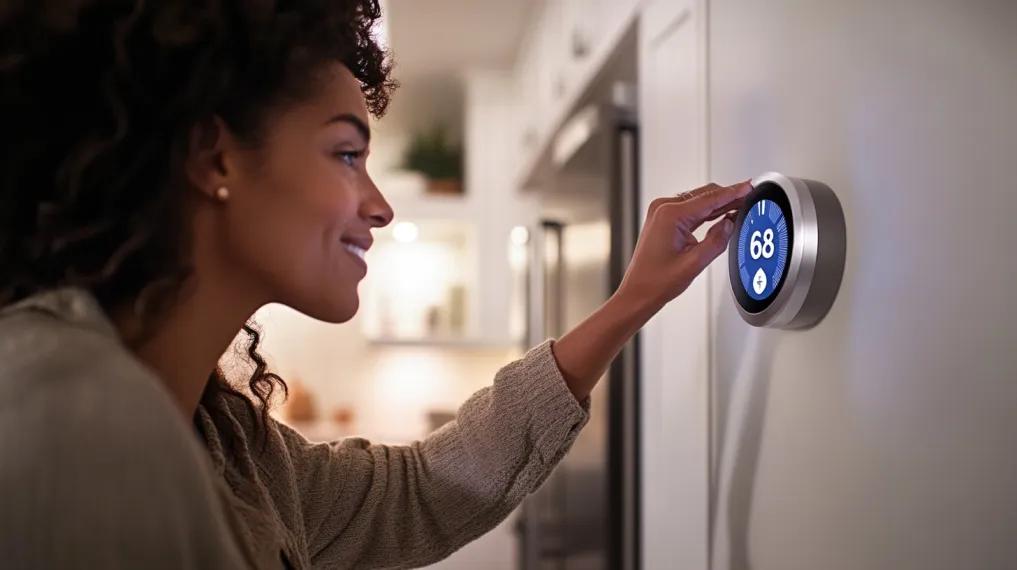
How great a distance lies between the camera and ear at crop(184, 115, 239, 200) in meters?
0.57

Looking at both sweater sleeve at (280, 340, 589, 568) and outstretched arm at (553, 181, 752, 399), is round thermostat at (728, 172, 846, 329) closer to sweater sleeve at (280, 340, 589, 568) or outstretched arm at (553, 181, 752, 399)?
outstretched arm at (553, 181, 752, 399)

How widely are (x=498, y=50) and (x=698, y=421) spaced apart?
7.61 feet

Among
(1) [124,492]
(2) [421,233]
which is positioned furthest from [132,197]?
(2) [421,233]

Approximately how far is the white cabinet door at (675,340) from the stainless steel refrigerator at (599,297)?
0.05 m

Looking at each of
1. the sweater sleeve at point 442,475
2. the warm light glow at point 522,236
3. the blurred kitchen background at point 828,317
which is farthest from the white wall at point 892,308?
the warm light glow at point 522,236

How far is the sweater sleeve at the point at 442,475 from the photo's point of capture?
838mm

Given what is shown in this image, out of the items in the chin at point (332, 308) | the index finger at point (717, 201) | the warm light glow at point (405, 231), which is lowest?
the chin at point (332, 308)

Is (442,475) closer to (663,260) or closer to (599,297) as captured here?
(663,260)

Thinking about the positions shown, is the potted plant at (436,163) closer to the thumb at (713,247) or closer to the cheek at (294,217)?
the thumb at (713,247)

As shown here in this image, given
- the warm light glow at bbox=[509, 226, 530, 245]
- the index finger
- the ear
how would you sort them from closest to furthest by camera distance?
1. the ear
2. the index finger
3. the warm light glow at bbox=[509, 226, 530, 245]

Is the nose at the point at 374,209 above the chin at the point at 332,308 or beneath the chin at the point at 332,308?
above

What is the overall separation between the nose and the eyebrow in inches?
1.6

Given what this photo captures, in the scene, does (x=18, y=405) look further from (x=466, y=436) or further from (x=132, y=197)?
(x=466, y=436)

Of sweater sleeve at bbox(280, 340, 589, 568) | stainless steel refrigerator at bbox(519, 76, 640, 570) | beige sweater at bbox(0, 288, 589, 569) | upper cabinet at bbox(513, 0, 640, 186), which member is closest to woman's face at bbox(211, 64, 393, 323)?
beige sweater at bbox(0, 288, 589, 569)
